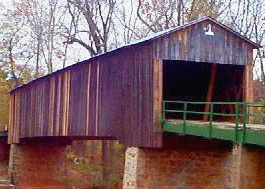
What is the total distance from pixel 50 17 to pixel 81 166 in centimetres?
1044

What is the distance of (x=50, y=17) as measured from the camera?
1431 inches

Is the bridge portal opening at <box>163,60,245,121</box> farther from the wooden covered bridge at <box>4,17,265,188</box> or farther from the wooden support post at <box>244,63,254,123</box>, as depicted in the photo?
the wooden support post at <box>244,63,254,123</box>

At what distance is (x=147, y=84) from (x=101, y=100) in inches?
108

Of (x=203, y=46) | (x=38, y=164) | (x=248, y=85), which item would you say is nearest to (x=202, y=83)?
(x=248, y=85)

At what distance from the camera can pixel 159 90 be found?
15977mm

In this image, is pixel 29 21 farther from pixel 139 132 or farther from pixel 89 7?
pixel 139 132

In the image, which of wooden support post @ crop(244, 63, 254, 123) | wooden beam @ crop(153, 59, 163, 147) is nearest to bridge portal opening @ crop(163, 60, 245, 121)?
wooden support post @ crop(244, 63, 254, 123)

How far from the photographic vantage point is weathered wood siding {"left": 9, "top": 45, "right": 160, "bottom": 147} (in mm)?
16359

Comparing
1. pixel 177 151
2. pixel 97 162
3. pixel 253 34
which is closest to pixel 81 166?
pixel 97 162

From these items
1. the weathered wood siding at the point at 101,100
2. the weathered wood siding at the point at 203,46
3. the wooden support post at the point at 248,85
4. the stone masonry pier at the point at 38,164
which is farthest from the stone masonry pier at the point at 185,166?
the stone masonry pier at the point at 38,164

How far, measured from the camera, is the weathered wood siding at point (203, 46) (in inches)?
634

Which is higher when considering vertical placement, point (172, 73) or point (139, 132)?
point (172, 73)

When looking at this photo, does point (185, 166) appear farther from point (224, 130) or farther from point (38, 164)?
point (38, 164)

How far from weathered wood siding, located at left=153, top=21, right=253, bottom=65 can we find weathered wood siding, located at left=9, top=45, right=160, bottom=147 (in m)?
0.60
